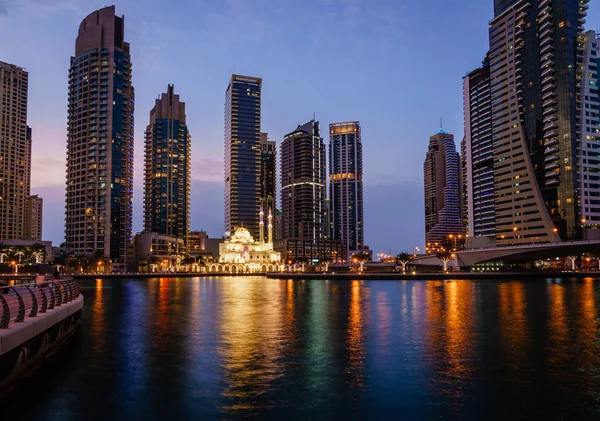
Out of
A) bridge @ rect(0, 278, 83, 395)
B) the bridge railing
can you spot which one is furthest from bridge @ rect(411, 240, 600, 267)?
bridge @ rect(0, 278, 83, 395)

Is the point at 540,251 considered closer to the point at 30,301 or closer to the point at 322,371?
the point at 322,371

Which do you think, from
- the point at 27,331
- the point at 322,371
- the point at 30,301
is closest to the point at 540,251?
the point at 322,371

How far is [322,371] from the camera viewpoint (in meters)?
29.0

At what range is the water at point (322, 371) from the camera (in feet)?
71.8

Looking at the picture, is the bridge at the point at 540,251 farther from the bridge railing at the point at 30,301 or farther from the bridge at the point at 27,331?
the bridge at the point at 27,331

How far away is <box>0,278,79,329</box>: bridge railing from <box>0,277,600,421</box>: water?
126 inches

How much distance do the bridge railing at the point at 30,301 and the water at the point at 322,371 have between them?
3.19m

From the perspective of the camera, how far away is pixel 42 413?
69.3 feet

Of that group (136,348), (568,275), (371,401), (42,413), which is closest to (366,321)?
(136,348)

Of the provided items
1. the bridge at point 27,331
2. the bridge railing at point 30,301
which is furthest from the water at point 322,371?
the bridge railing at point 30,301

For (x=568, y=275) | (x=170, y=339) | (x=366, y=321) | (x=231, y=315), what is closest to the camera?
(x=170, y=339)

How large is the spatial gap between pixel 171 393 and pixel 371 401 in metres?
9.19

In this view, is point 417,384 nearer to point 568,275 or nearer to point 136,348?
point 136,348

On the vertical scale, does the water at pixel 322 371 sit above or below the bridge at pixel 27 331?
below
